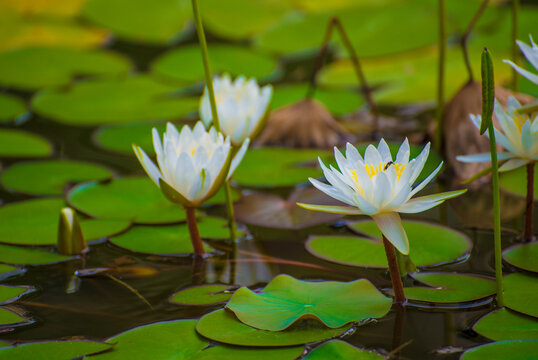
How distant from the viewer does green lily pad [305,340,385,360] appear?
3.91 ft

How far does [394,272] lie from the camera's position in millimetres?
1331

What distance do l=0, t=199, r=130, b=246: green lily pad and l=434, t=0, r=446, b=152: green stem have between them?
1.09m

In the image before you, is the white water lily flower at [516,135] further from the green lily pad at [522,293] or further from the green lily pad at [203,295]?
the green lily pad at [203,295]

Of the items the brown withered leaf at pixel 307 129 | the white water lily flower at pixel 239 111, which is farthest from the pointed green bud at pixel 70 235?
the brown withered leaf at pixel 307 129

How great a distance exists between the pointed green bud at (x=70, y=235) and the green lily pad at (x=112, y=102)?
3.52 feet

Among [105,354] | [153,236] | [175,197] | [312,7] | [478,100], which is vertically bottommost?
[105,354]

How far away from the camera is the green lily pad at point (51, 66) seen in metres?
3.09

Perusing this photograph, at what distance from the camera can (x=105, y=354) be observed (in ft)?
4.10

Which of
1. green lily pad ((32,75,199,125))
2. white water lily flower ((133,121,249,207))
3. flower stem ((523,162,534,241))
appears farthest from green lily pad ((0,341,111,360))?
green lily pad ((32,75,199,125))

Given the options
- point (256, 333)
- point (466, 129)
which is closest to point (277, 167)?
point (466, 129)

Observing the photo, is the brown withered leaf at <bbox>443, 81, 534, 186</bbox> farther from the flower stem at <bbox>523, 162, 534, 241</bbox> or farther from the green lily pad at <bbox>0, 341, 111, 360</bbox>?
the green lily pad at <bbox>0, 341, 111, 360</bbox>

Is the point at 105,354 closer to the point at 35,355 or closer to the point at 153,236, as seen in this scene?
the point at 35,355

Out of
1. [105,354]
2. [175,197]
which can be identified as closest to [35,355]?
[105,354]

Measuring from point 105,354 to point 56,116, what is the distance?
170 centimetres
